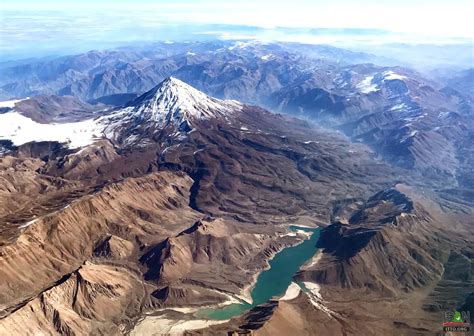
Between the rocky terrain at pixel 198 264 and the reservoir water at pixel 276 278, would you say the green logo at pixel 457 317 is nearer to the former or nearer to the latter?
the rocky terrain at pixel 198 264

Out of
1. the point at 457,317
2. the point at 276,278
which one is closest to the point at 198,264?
the point at 276,278

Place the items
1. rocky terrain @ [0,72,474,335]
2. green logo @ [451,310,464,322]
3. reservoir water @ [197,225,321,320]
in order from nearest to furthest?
green logo @ [451,310,464,322], rocky terrain @ [0,72,474,335], reservoir water @ [197,225,321,320]

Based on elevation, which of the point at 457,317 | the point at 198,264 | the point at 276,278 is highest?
the point at 457,317

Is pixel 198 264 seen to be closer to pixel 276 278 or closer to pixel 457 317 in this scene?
pixel 276 278

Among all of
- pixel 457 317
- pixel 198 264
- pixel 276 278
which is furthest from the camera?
pixel 198 264

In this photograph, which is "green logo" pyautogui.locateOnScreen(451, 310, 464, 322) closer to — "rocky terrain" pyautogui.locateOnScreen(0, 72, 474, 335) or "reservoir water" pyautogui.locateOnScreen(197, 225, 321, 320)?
"rocky terrain" pyautogui.locateOnScreen(0, 72, 474, 335)

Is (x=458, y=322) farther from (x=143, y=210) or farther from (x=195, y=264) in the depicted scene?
(x=143, y=210)

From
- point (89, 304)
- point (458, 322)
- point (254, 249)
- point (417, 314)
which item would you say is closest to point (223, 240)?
point (254, 249)

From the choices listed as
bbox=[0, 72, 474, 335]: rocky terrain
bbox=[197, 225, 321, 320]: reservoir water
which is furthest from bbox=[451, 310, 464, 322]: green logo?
bbox=[197, 225, 321, 320]: reservoir water
